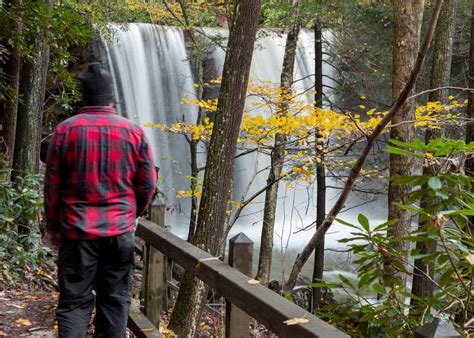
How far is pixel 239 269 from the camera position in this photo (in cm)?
304

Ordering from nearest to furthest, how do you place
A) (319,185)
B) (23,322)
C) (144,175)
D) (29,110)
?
(144,175)
(23,322)
(29,110)
(319,185)

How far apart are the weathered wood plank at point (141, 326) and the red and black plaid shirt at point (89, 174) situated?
104 cm

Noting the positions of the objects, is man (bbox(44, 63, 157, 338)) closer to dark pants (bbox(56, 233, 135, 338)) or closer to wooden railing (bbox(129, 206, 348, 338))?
dark pants (bbox(56, 233, 135, 338))

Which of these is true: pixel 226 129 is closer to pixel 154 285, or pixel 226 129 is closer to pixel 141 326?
pixel 154 285

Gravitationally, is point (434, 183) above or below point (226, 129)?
below

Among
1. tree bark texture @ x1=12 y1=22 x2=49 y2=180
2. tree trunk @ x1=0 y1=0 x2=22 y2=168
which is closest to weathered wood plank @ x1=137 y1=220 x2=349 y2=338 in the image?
tree trunk @ x1=0 y1=0 x2=22 y2=168

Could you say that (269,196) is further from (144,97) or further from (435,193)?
(435,193)

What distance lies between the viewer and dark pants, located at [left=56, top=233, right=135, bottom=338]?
314cm

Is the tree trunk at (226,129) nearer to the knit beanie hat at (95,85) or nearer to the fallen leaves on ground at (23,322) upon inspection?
the fallen leaves on ground at (23,322)

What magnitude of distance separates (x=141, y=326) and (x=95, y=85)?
1.73 m

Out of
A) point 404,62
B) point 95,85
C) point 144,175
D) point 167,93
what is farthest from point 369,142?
point 167,93

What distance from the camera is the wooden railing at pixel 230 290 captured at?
235 centimetres

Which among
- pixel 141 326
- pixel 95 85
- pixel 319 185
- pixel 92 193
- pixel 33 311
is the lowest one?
pixel 33 311

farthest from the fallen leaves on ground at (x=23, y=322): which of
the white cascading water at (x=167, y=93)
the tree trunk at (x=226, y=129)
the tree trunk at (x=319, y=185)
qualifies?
the white cascading water at (x=167, y=93)
